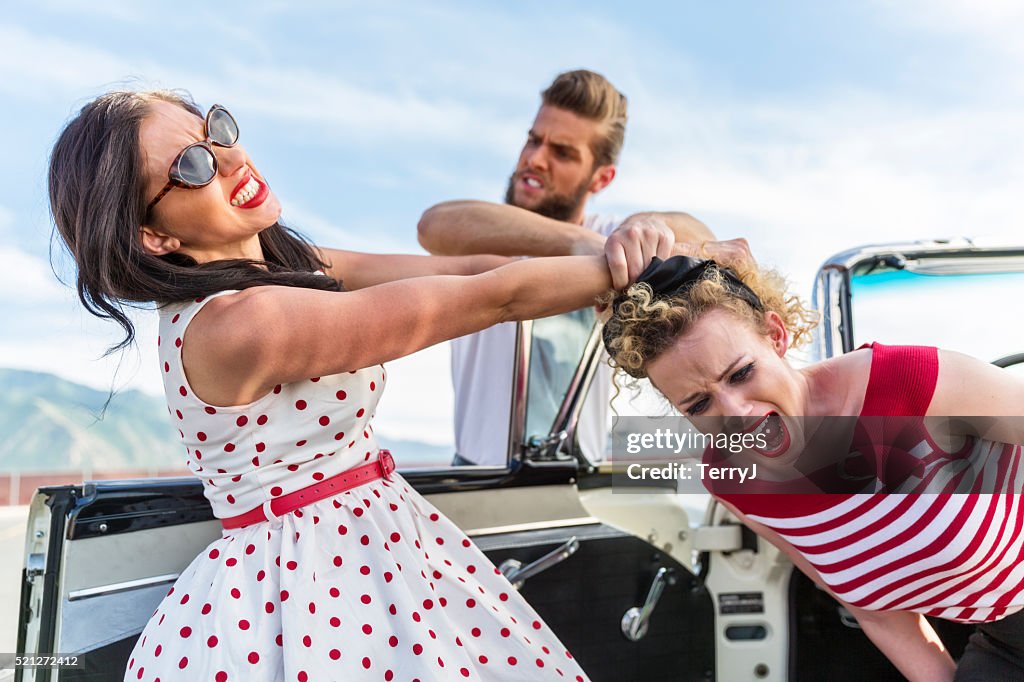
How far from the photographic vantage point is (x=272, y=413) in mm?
1402

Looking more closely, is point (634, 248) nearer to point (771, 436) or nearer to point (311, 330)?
point (771, 436)

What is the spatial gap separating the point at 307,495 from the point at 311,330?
30 cm

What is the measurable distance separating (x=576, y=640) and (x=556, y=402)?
0.63m

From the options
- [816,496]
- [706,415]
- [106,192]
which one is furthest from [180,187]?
[816,496]

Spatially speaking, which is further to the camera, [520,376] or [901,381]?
[520,376]

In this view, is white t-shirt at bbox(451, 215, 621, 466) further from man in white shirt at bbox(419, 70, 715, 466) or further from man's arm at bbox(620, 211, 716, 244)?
man's arm at bbox(620, 211, 716, 244)

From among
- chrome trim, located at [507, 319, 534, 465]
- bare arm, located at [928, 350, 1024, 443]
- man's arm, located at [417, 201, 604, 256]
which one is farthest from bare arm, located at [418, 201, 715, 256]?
bare arm, located at [928, 350, 1024, 443]

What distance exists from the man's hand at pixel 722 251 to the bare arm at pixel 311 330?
1.63 ft

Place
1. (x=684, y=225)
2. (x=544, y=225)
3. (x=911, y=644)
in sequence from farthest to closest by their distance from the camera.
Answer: (x=544, y=225) < (x=684, y=225) < (x=911, y=644)

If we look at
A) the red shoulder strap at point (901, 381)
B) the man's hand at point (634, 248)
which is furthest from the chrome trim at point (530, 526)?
the red shoulder strap at point (901, 381)

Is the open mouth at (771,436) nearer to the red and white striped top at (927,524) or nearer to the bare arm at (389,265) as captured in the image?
the red and white striped top at (927,524)

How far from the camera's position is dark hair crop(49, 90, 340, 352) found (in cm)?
140

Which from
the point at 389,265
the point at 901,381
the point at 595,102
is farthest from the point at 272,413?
the point at 595,102

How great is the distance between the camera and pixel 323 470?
147cm
